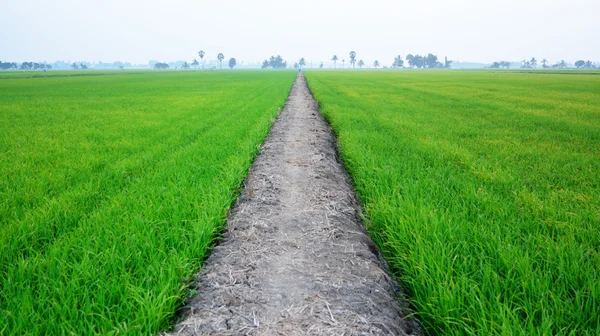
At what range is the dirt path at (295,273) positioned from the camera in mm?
2430

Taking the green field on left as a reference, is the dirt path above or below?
below

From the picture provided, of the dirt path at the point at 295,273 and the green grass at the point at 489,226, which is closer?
the green grass at the point at 489,226

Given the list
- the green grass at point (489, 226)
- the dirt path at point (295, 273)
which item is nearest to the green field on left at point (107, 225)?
the dirt path at point (295, 273)

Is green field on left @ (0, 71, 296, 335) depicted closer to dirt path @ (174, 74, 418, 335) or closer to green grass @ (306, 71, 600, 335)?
dirt path @ (174, 74, 418, 335)

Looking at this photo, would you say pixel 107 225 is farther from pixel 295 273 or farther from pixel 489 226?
pixel 489 226

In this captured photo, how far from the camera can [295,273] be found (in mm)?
3115

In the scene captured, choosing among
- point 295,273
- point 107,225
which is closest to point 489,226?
point 295,273

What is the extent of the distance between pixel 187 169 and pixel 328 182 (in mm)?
2373

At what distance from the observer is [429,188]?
4.64 meters

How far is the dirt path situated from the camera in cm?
243

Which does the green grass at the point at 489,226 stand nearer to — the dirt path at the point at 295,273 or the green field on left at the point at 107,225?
the dirt path at the point at 295,273

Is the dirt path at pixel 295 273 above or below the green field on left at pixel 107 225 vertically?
below

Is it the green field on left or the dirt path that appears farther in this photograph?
the dirt path

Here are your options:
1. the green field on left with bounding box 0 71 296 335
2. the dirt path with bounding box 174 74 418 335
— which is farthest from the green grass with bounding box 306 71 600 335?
the green field on left with bounding box 0 71 296 335
